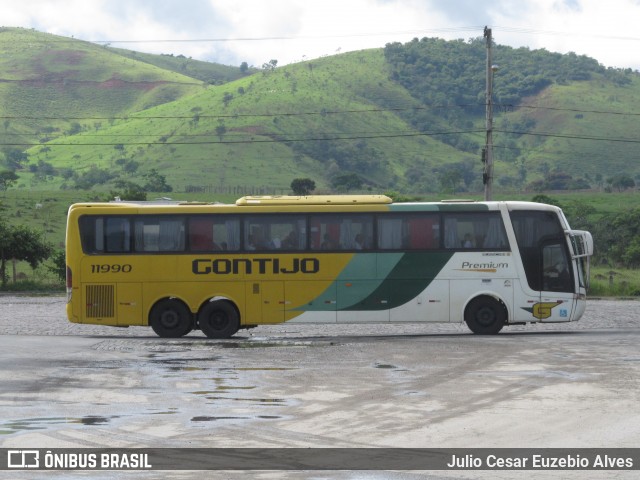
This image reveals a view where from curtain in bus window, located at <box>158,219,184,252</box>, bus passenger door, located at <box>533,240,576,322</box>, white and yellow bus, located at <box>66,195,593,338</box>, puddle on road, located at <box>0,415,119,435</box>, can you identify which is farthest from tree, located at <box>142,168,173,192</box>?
puddle on road, located at <box>0,415,119,435</box>

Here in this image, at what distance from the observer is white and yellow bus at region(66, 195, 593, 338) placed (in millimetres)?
26844

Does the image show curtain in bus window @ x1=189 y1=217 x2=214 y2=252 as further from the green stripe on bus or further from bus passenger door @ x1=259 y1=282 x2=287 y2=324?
the green stripe on bus

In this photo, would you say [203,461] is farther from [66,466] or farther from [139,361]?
[139,361]

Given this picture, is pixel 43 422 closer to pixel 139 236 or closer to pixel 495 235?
pixel 139 236

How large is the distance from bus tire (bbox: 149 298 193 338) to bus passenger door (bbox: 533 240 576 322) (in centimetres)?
853

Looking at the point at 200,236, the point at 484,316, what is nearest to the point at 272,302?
the point at 200,236

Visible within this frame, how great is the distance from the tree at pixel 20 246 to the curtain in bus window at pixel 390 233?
2725 cm

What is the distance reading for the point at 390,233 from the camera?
88.7 ft

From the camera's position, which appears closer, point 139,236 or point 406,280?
point 406,280

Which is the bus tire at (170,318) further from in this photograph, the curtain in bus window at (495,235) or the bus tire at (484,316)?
the curtain in bus window at (495,235)

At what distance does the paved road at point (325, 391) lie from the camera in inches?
483

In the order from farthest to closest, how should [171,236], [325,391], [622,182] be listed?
[622,182]
[171,236]
[325,391]

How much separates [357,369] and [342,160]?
17787 cm

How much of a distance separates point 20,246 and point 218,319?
84.6ft
